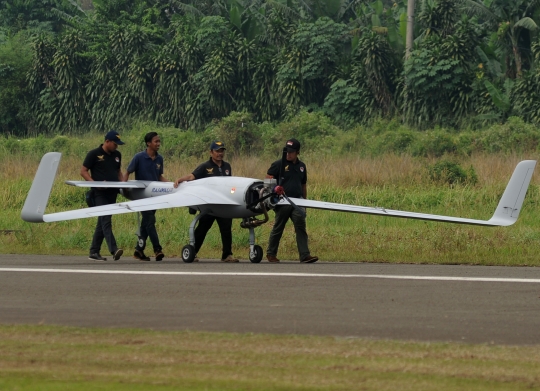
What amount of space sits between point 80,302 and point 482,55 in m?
36.7

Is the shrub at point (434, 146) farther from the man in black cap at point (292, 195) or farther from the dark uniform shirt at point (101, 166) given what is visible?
the dark uniform shirt at point (101, 166)

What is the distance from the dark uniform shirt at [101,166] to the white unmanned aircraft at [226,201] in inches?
10.2

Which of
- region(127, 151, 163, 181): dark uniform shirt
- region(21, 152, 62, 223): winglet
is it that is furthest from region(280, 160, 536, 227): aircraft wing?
region(21, 152, 62, 223): winglet

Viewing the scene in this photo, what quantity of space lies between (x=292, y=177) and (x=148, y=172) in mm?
2308

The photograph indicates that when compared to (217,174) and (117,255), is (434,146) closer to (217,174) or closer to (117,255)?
(217,174)

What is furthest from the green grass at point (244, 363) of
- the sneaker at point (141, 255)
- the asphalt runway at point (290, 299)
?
the sneaker at point (141, 255)

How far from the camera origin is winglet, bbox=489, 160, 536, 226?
14.5m

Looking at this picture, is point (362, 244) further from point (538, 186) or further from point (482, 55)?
point (482, 55)

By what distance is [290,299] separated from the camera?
34.5ft

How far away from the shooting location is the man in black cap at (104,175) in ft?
50.5

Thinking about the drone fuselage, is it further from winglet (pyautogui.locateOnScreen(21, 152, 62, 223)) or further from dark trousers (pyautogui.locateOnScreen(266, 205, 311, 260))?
winglet (pyautogui.locateOnScreen(21, 152, 62, 223))

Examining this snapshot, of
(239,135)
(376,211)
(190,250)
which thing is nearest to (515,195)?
(376,211)

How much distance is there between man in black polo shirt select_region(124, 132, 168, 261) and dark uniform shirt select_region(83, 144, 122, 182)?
0.70 feet

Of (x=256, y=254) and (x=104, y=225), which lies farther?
(x=104, y=225)
